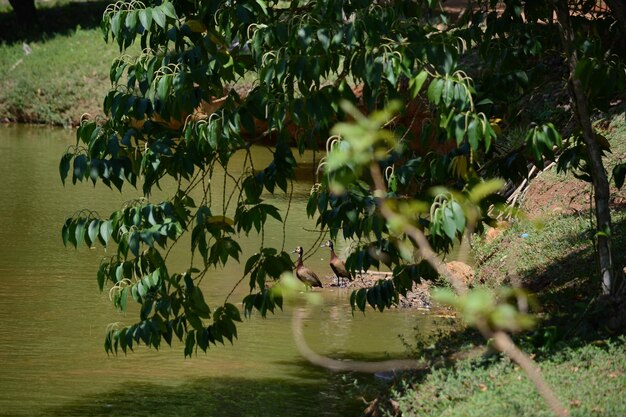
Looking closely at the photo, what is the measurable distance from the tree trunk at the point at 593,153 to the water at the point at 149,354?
217 centimetres

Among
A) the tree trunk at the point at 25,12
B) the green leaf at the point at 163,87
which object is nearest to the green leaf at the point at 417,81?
the green leaf at the point at 163,87

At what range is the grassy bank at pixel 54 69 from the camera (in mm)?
27562

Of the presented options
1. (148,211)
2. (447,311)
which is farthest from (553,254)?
(148,211)

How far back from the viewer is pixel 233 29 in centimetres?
639

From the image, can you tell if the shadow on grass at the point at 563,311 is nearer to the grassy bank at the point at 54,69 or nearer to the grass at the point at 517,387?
the grass at the point at 517,387

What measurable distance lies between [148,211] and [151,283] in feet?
1.37

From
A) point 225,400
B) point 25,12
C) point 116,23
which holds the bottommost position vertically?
point 225,400

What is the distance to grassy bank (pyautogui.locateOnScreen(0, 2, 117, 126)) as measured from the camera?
27.6 meters

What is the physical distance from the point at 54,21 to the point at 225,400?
91.5ft

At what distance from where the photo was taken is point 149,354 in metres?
9.26

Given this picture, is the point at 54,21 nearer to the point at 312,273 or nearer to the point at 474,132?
the point at 312,273

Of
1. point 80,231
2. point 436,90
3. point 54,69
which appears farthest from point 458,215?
point 54,69

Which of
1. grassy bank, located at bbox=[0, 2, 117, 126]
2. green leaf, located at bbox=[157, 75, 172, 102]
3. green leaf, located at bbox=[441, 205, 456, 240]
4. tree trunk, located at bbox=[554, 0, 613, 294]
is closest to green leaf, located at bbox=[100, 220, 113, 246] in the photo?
green leaf, located at bbox=[157, 75, 172, 102]

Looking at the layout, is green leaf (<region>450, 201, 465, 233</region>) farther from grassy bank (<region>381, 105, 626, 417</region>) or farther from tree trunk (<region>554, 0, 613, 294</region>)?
tree trunk (<region>554, 0, 613, 294</region>)
